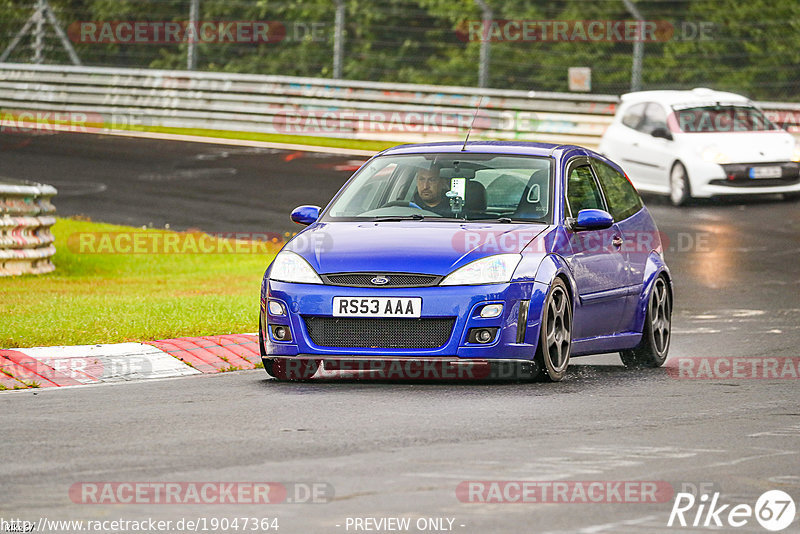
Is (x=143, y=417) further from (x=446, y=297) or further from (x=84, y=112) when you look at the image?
(x=84, y=112)

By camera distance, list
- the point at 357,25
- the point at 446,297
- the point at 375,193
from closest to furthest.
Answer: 1. the point at 446,297
2. the point at 375,193
3. the point at 357,25

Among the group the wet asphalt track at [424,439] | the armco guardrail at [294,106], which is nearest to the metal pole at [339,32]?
the armco guardrail at [294,106]

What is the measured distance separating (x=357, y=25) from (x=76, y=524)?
29.9m

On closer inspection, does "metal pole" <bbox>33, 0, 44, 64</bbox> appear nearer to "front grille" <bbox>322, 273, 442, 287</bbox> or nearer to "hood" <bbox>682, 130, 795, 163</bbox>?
"hood" <bbox>682, 130, 795, 163</bbox>

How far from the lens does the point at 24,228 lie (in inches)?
693

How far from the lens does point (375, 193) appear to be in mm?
11578

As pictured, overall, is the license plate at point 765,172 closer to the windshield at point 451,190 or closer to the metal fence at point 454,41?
the metal fence at point 454,41

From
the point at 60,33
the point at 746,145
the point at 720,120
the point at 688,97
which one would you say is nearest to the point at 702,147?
the point at 746,145

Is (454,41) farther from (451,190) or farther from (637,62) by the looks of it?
(451,190)

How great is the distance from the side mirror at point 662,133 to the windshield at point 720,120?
0.60 ft

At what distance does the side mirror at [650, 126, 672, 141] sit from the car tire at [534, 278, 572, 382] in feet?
46.5

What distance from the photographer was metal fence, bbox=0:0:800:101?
3284cm

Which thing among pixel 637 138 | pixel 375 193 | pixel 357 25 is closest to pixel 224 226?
pixel 637 138

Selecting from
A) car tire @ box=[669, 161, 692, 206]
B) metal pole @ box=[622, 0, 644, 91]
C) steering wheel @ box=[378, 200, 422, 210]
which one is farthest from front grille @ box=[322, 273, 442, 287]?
metal pole @ box=[622, 0, 644, 91]
